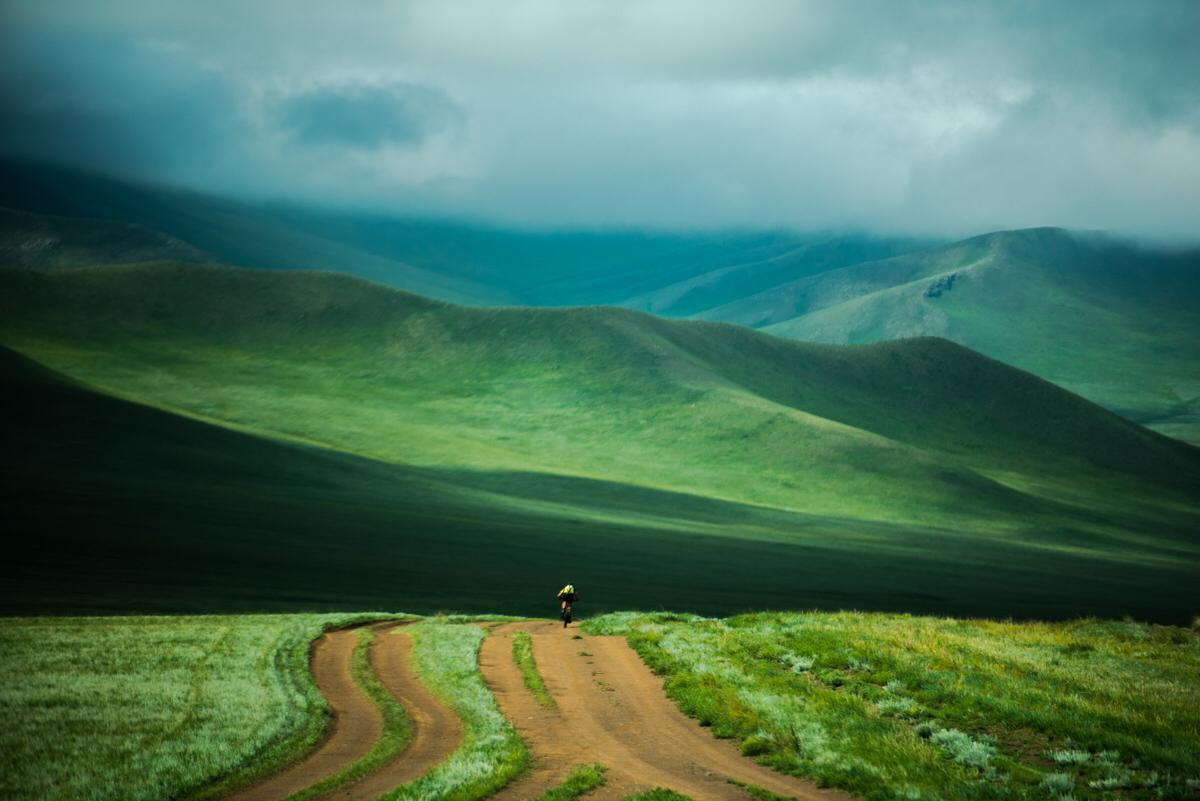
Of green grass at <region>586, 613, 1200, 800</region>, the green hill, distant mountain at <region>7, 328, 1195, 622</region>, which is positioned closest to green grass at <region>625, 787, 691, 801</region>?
green grass at <region>586, 613, 1200, 800</region>

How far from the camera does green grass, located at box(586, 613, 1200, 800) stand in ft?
52.4

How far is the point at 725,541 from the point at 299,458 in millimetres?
52274

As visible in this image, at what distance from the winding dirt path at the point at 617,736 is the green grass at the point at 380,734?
2156mm

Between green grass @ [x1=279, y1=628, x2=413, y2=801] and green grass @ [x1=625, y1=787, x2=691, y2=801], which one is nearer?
green grass @ [x1=625, y1=787, x2=691, y2=801]

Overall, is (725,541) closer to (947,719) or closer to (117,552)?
(117,552)

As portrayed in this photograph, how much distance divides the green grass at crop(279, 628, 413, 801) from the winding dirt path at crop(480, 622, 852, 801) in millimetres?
2156

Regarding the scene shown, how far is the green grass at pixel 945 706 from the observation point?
16.0 m

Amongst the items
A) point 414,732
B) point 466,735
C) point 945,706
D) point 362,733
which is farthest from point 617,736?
point 945,706

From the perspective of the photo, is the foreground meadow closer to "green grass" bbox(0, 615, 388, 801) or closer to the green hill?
"green grass" bbox(0, 615, 388, 801)

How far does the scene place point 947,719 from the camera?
1956cm

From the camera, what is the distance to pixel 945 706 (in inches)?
795

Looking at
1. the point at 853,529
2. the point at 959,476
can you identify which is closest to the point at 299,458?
the point at 853,529

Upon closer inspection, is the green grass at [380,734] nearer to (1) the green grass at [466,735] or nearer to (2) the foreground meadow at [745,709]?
(2) the foreground meadow at [745,709]

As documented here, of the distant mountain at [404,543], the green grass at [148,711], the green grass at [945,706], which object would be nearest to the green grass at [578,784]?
the green grass at [945,706]
